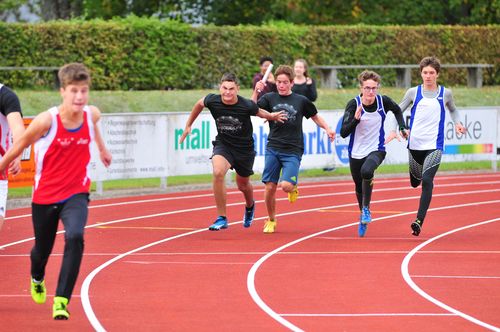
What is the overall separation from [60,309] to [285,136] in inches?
268

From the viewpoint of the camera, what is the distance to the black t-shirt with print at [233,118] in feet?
48.4

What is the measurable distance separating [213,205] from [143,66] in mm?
13097

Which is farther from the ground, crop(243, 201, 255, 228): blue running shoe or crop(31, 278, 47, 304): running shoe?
crop(31, 278, 47, 304): running shoe

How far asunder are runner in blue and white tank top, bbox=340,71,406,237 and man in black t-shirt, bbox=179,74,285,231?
83 centimetres

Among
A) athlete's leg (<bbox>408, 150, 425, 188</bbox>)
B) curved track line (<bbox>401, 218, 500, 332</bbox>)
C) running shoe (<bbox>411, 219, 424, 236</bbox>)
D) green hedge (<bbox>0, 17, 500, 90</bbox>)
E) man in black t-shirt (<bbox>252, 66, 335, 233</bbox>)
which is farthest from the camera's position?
A: green hedge (<bbox>0, 17, 500, 90</bbox>)

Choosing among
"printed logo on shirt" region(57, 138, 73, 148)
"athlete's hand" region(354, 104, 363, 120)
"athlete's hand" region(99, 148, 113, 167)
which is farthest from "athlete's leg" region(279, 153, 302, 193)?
"printed logo on shirt" region(57, 138, 73, 148)

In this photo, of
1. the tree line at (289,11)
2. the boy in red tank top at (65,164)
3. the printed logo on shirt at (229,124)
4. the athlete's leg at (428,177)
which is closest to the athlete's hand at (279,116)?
the printed logo on shirt at (229,124)

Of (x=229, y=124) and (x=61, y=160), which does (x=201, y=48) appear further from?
(x=61, y=160)

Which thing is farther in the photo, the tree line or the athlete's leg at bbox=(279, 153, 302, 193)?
the tree line

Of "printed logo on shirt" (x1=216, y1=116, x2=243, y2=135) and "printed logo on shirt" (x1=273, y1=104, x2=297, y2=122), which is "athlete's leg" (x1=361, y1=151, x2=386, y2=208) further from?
"printed logo on shirt" (x1=216, y1=116, x2=243, y2=135)

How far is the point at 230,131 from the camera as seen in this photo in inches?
589

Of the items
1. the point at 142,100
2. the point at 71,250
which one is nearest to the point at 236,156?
the point at 71,250

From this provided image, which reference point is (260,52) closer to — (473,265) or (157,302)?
(473,265)

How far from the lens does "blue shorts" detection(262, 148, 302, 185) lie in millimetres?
15203
